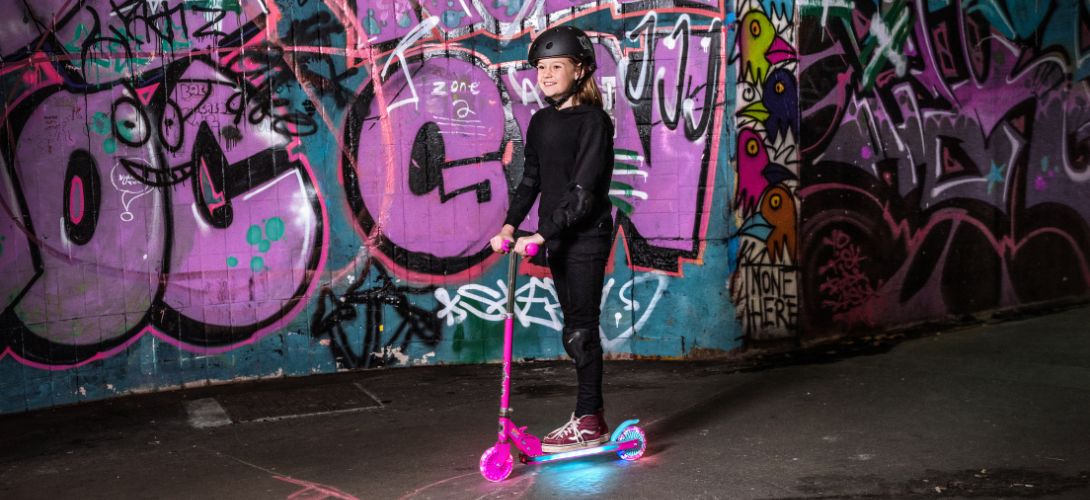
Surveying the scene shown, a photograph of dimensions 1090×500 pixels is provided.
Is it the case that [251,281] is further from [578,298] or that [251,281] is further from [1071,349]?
[1071,349]

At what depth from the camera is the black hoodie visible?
4680 mm

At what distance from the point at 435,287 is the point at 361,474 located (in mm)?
2852

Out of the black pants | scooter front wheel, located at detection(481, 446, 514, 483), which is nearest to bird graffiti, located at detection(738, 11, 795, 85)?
the black pants

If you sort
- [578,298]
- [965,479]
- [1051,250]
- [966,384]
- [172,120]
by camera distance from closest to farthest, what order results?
[965,479], [578,298], [966,384], [172,120], [1051,250]

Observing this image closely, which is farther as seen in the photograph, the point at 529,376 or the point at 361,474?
the point at 529,376

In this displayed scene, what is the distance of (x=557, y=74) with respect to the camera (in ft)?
15.9

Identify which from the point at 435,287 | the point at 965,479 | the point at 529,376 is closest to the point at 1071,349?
the point at 965,479

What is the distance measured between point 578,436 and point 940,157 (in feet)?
16.4

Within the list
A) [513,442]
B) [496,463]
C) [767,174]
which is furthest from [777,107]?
[496,463]

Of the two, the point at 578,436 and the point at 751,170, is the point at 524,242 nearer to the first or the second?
the point at 578,436

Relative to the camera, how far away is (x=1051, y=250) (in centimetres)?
897

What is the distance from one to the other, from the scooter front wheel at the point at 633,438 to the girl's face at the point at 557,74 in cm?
170

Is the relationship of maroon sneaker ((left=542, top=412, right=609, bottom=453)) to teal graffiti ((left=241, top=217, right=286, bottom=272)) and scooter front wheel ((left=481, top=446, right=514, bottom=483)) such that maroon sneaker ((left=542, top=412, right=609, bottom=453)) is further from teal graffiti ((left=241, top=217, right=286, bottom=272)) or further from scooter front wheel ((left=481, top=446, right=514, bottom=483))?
teal graffiti ((left=241, top=217, right=286, bottom=272))

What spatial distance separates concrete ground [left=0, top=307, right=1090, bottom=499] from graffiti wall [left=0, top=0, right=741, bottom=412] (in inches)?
14.7
